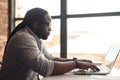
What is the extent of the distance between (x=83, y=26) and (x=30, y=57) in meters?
1.65

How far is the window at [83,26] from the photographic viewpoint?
2.87 meters

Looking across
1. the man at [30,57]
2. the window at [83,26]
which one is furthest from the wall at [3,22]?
the man at [30,57]

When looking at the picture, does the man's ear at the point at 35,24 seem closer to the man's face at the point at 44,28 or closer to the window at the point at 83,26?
the man's face at the point at 44,28

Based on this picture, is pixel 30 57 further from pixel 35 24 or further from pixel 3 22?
pixel 3 22

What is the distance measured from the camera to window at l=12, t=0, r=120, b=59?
2.87 m

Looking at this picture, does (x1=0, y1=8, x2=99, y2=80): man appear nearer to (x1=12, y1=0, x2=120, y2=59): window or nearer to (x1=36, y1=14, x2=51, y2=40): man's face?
(x1=36, y1=14, x2=51, y2=40): man's face

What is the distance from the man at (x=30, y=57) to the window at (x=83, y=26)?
4.26 feet

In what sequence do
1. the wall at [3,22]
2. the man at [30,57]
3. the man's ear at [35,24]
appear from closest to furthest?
the man at [30,57] < the man's ear at [35,24] < the wall at [3,22]

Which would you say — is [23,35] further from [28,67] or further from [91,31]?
[91,31]

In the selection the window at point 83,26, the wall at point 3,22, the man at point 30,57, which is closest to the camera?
the man at point 30,57

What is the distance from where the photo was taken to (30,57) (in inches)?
58.4

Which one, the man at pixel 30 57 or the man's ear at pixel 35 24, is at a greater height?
the man's ear at pixel 35 24

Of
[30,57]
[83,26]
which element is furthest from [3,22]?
[30,57]

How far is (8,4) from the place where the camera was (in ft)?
10.8
